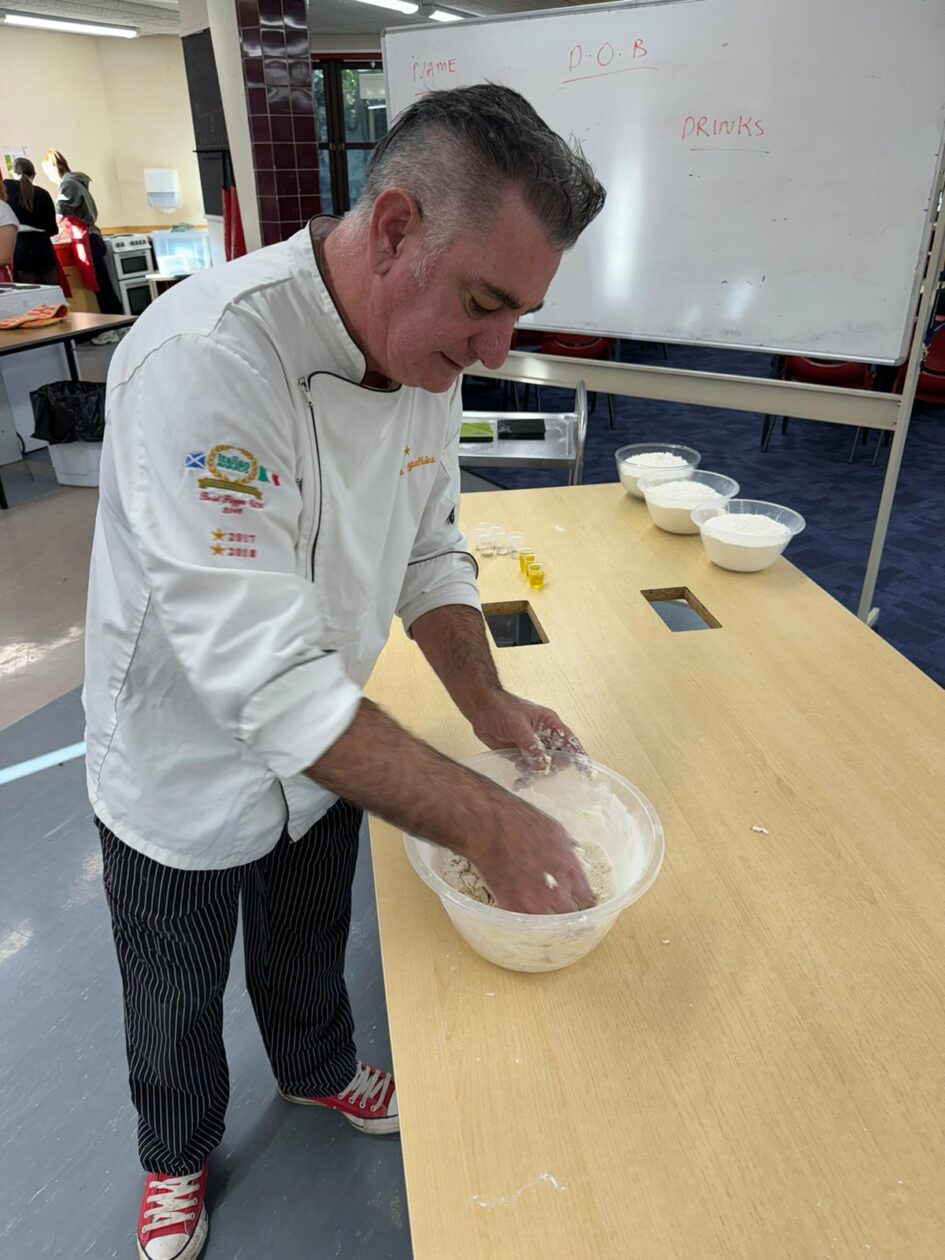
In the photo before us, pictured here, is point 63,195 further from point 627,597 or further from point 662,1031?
point 662,1031

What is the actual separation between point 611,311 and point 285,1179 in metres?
2.62

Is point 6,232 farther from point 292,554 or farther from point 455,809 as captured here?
point 455,809

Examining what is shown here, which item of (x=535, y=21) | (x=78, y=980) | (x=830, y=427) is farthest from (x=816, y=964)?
(x=830, y=427)

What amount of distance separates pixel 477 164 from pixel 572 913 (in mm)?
724

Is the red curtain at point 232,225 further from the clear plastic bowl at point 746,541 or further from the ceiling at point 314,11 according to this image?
the clear plastic bowl at point 746,541

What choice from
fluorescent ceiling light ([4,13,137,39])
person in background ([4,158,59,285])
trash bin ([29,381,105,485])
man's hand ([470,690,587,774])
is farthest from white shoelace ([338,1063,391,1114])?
fluorescent ceiling light ([4,13,137,39])

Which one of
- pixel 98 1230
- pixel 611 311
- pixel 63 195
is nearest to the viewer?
pixel 98 1230

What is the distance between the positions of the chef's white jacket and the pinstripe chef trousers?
9 cm

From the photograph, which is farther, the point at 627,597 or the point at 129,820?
the point at 627,597

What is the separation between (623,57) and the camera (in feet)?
8.13

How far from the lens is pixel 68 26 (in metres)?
8.01

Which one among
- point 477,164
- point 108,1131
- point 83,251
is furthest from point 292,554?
point 83,251

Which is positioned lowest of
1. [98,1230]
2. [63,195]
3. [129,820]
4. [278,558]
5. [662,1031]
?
[98,1230]

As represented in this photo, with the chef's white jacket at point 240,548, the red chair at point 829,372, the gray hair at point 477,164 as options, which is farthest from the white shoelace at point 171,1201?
the red chair at point 829,372
